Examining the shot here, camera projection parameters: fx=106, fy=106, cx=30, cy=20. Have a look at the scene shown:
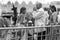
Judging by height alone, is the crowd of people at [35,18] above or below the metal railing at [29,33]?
above

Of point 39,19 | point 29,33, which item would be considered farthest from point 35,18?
point 29,33

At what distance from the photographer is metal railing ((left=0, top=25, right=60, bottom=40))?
1512 millimetres

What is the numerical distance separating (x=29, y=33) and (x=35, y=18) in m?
0.25

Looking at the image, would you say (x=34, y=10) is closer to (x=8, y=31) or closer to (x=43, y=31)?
(x=43, y=31)

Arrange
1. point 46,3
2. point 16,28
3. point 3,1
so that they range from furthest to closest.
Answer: point 46,3, point 3,1, point 16,28

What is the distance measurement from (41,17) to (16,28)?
0.44 m

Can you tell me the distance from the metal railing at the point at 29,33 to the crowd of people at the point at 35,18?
3cm

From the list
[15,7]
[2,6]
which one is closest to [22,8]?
[15,7]

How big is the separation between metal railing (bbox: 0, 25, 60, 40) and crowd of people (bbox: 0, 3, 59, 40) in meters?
0.03

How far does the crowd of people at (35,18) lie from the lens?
159 centimetres

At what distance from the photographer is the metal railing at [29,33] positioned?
151 centimetres

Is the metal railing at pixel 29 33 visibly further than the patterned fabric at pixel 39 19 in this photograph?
No

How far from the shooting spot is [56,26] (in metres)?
1.64

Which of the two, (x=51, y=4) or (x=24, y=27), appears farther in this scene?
(x=51, y=4)
